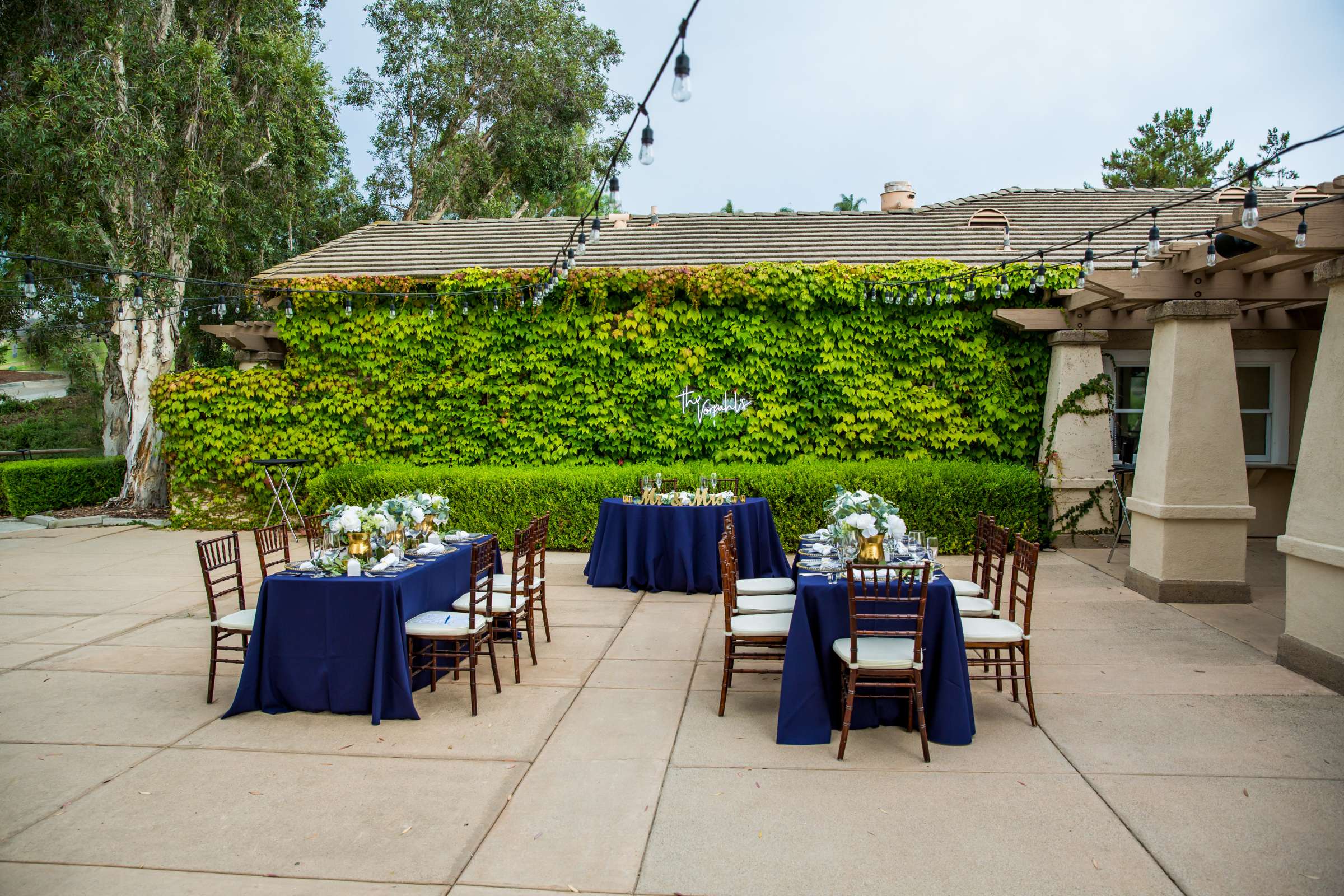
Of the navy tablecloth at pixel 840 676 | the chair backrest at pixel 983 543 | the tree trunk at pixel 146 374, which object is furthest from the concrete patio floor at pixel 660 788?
the tree trunk at pixel 146 374

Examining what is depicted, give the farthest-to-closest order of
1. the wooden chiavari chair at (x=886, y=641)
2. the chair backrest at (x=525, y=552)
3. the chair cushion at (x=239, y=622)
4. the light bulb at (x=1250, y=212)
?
the chair backrest at (x=525, y=552)
the chair cushion at (x=239, y=622)
the light bulb at (x=1250, y=212)
the wooden chiavari chair at (x=886, y=641)

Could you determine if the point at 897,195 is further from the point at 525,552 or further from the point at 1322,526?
the point at 525,552

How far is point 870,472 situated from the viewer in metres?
10.7

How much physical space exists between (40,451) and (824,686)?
78.7 feet

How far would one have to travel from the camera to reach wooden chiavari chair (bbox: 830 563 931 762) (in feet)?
14.8

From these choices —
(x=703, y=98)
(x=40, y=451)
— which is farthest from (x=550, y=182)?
(x=703, y=98)

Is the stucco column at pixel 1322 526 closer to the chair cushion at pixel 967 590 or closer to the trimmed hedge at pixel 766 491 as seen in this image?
the chair cushion at pixel 967 590

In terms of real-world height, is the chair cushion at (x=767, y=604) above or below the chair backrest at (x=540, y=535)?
below

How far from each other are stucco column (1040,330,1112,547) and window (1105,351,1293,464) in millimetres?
553

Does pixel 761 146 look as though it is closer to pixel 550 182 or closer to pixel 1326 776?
pixel 550 182

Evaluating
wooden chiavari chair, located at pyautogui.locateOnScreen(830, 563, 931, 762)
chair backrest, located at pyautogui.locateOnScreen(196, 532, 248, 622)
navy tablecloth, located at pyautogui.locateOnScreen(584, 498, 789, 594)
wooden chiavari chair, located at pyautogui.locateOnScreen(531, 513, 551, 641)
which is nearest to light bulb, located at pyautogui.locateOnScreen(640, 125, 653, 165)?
wooden chiavari chair, located at pyautogui.locateOnScreen(830, 563, 931, 762)

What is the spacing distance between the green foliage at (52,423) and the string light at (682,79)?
26016 mm

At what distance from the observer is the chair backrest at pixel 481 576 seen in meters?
5.34

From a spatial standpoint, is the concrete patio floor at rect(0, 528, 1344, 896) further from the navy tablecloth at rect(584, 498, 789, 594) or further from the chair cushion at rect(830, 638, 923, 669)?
the navy tablecloth at rect(584, 498, 789, 594)
